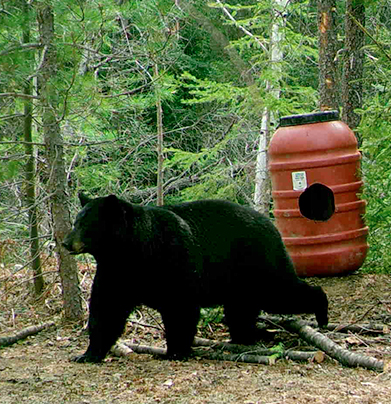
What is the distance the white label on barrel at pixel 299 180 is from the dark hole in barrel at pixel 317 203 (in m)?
0.12

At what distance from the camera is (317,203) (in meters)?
8.91

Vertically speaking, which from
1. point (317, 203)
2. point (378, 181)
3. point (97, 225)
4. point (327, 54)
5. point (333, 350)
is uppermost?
point (327, 54)

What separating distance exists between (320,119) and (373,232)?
1716 mm

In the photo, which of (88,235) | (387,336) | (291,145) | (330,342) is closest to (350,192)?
(291,145)

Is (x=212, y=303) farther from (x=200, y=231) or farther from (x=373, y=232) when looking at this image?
(x=373, y=232)

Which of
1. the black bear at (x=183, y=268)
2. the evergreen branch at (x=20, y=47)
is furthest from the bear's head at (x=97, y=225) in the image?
the evergreen branch at (x=20, y=47)

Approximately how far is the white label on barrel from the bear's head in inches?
129

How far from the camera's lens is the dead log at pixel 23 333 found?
6570 mm

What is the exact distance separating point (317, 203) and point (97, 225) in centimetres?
405

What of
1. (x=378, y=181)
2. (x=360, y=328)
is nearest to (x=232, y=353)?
(x=360, y=328)

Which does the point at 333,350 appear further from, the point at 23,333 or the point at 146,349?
the point at 23,333

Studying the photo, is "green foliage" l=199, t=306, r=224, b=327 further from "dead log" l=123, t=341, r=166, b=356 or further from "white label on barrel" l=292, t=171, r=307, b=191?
"white label on barrel" l=292, t=171, r=307, b=191

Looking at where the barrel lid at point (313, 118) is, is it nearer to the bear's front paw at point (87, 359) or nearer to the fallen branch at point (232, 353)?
the fallen branch at point (232, 353)

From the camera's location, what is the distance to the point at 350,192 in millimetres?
8328
